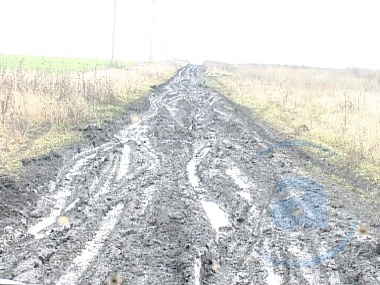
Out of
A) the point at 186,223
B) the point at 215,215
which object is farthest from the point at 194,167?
the point at 186,223

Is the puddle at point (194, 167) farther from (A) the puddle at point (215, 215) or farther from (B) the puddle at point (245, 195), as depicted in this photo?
(A) the puddle at point (215, 215)

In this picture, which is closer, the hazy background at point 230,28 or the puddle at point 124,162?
the puddle at point 124,162

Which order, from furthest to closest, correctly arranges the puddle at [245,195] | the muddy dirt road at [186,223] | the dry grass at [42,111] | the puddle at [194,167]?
the dry grass at [42,111], the puddle at [194,167], the puddle at [245,195], the muddy dirt road at [186,223]

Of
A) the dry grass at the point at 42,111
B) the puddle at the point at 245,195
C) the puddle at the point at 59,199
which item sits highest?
the dry grass at the point at 42,111

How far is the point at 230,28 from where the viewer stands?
131 meters

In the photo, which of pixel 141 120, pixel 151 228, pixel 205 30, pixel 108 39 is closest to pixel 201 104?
pixel 141 120

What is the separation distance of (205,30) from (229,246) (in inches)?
6377

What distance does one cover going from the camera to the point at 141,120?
1451 centimetres

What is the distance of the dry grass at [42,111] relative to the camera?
997cm

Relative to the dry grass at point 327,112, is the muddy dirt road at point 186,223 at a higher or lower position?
lower

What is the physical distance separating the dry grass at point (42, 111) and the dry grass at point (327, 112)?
5.52 m

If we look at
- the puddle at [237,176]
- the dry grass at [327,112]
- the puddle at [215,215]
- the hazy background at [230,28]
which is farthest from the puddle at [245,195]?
the hazy background at [230,28]

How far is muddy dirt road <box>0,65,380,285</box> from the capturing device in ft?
15.9

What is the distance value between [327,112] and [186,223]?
11.4 m
